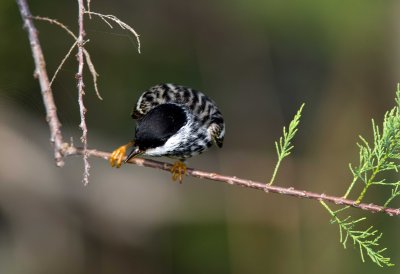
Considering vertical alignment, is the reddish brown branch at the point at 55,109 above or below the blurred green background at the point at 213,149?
below

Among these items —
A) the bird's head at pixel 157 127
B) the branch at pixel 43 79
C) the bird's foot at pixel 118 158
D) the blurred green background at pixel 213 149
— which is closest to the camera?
the branch at pixel 43 79

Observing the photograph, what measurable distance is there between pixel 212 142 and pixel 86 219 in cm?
452

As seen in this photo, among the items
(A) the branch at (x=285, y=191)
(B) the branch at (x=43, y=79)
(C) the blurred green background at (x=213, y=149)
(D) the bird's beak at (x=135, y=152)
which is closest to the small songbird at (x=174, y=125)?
(D) the bird's beak at (x=135, y=152)

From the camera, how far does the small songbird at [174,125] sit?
4.08m

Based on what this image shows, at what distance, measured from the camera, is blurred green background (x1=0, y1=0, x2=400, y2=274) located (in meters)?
8.35

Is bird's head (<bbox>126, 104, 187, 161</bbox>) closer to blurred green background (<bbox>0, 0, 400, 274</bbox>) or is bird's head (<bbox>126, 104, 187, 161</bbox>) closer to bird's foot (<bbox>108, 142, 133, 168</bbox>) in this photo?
bird's foot (<bbox>108, 142, 133, 168</bbox>)

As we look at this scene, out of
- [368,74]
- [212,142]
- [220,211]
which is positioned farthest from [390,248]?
[212,142]

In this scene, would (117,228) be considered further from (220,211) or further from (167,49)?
(167,49)

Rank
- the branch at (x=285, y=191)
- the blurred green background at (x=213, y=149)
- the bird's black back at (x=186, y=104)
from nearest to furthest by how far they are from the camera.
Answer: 1. the branch at (x=285, y=191)
2. the bird's black back at (x=186, y=104)
3. the blurred green background at (x=213, y=149)

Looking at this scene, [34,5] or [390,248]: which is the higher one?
[34,5]

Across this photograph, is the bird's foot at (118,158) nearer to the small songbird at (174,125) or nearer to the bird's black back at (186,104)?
the small songbird at (174,125)

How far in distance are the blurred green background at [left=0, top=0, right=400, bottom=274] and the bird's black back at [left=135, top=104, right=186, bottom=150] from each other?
3091 mm

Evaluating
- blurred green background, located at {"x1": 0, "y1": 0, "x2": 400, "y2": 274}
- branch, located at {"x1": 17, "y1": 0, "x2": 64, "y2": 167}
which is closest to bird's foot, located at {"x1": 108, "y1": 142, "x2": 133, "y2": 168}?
branch, located at {"x1": 17, "y1": 0, "x2": 64, "y2": 167}

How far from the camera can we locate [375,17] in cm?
991
